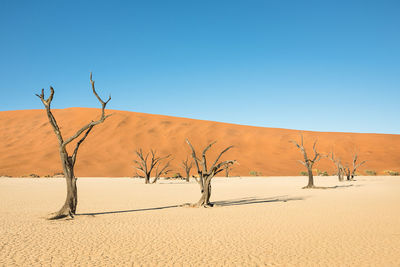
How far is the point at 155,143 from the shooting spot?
60.1 metres

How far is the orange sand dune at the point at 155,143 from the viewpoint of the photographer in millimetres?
49906

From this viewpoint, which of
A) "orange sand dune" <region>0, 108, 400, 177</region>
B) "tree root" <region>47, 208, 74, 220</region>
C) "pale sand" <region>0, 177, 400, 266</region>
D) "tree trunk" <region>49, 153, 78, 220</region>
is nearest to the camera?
"pale sand" <region>0, 177, 400, 266</region>

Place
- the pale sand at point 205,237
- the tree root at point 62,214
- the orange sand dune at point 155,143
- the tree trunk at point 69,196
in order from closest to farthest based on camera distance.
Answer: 1. the pale sand at point 205,237
2. the tree root at point 62,214
3. the tree trunk at point 69,196
4. the orange sand dune at point 155,143

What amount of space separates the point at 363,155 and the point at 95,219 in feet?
200

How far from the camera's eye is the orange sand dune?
49906 mm

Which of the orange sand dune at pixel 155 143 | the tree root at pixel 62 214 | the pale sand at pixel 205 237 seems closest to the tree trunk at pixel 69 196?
the tree root at pixel 62 214

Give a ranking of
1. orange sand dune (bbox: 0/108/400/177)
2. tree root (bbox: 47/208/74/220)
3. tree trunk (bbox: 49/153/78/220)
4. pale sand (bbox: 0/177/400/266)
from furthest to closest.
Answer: orange sand dune (bbox: 0/108/400/177) < tree trunk (bbox: 49/153/78/220) < tree root (bbox: 47/208/74/220) < pale sand (bbox: 0/177/400/266)

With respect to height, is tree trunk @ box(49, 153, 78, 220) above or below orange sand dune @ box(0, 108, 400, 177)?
below

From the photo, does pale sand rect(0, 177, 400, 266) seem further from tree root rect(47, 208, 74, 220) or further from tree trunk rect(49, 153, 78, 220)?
tree trunk rect(49, 153, 78, 220)

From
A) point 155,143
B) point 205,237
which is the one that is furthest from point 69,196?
point 155,143

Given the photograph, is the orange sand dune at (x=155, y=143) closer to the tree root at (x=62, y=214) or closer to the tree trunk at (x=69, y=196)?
the tree trunk at (x=69, y=196)

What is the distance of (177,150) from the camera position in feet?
191

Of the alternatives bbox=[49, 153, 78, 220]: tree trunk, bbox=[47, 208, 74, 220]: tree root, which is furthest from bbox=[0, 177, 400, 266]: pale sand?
bbox=[49, 153, 78, 220]: tree trunk

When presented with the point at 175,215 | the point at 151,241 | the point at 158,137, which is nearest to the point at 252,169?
the point at 158,137
